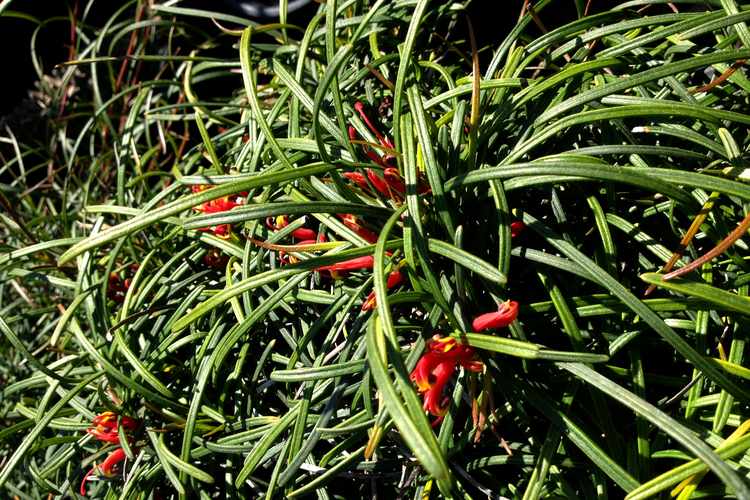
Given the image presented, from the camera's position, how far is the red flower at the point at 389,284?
74 centimetres

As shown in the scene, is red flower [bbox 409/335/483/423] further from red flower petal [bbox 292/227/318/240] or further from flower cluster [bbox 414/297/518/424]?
red flower petal [bbox 292/227/318/240]

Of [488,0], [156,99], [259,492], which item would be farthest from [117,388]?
[488,0]

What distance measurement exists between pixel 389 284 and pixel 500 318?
5.7 inches

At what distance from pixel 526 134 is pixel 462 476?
0.37 metres

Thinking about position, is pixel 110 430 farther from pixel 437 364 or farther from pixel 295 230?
pixel 437 364

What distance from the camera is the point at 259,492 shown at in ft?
2.81

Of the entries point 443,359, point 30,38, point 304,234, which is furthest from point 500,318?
point 30,38

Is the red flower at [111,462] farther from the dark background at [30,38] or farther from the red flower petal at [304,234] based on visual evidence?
the dark background at [30,38]

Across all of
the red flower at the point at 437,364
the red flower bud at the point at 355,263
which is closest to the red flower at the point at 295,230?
the red flower bud at the point at 355,263

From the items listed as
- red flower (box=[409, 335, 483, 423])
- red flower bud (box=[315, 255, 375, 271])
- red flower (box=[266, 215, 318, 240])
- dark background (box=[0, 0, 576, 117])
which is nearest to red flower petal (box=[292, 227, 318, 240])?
red flower (box=[266, 215, 318, 240])

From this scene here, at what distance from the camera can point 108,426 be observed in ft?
3.01

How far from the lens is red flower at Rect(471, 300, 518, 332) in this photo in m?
0.66

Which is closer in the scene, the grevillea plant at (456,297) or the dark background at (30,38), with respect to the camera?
the grevillea plant at (456,297)

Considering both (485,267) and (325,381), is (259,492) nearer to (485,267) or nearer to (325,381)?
(325,381)
